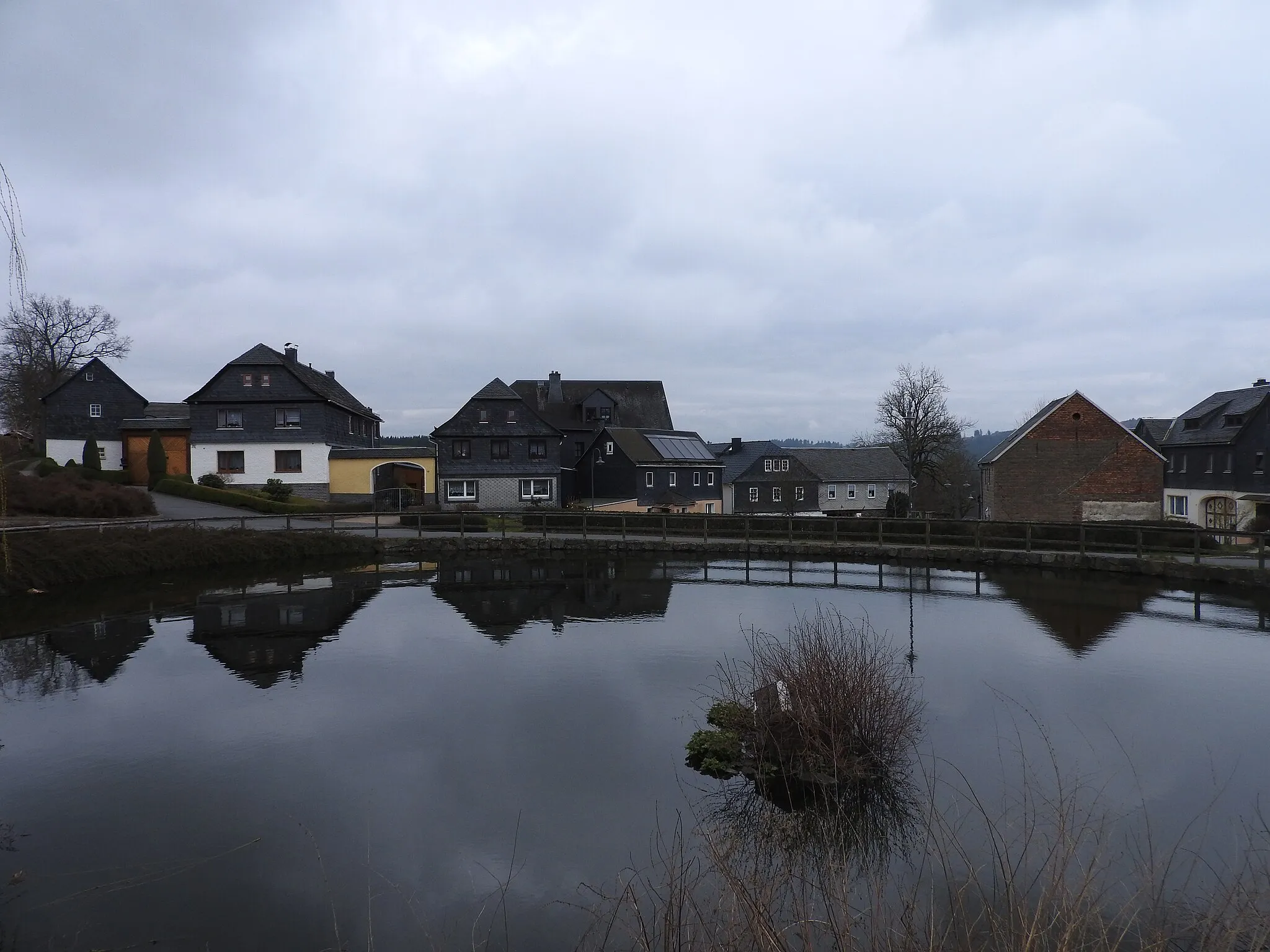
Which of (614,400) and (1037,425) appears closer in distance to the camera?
(1037,425)

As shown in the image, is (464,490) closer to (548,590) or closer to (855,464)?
(548,590)

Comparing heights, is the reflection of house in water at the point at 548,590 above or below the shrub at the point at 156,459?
below

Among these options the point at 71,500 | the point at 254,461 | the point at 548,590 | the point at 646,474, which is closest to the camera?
the point at 548,590

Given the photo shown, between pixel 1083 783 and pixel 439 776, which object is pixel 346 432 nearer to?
pixel 439 776

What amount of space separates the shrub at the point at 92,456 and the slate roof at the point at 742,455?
3936cm

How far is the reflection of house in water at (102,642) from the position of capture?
15289 millimetres

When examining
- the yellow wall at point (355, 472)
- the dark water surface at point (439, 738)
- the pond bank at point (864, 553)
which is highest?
the yellow wall at point (355, 472)

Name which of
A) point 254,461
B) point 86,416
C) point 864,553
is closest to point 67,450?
point 86,416

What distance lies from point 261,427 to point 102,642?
30.2 metres

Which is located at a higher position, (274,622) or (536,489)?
(536,489)

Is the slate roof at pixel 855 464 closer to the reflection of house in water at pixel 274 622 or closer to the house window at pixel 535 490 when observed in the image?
the house window at pixel 535 490

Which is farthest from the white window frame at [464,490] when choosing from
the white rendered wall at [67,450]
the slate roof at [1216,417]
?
the slate roof at [1216,417]

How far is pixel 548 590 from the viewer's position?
78.4ft

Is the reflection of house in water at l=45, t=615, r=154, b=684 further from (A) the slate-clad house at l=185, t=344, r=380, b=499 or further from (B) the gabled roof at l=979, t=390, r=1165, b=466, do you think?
(B) the gabled roof at l=979, t=390, r=1165, b=466
